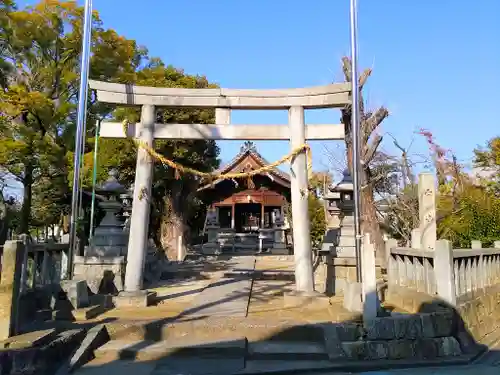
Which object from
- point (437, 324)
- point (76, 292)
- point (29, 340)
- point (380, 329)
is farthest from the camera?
point (76, 292)

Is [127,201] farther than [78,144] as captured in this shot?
Yes

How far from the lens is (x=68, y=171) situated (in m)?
18.0

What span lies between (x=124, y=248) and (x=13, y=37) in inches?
430

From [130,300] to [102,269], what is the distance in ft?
6.35

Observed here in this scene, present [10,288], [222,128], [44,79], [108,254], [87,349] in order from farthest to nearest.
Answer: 1. [44,79]
2. [108,254]
3. [222,128]
4. [87,349]
5. [10,288]

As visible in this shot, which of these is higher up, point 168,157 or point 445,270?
point 168,157

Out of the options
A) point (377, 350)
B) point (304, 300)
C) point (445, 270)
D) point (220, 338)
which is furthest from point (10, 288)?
point (445, 270)

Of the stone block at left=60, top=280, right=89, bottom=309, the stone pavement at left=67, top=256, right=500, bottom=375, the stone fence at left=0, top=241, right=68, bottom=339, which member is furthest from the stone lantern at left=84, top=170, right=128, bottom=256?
the stone block at left=60, top=280, right=89, bottom=309

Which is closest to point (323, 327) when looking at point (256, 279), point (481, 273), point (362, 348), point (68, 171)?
point (362, 348)

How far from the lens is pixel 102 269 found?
10352 millimetres

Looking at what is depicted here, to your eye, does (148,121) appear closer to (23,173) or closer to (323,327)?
(323,327)

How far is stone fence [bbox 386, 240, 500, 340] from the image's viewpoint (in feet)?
23.8

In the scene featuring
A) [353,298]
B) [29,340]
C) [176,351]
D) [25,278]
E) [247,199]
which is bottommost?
[176,351]

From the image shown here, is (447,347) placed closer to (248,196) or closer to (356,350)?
(356,350)
